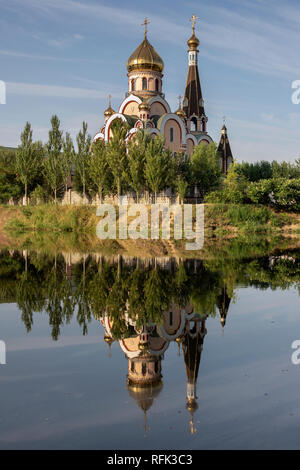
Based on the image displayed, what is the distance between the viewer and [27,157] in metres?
32.4

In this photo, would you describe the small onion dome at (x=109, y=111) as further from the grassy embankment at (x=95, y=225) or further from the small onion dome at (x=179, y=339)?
the small onion dome at (x=179, y=339)

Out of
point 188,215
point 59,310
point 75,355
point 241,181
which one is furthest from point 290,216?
point 75,355

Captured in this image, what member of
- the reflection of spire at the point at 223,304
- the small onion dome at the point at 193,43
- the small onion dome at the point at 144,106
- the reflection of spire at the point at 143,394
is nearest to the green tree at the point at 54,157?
the small onion dome at the point at 144,106

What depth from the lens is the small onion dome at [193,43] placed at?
117 feet

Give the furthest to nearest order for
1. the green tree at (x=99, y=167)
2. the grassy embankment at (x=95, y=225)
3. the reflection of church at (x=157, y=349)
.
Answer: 1. the green tree at (x=99, y=167)
2. the grassy embankment at (x=95, y=225)
3. the reflection of church at (x=157, y=349)

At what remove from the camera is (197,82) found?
37.2 meters

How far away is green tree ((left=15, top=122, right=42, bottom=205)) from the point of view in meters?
32.3

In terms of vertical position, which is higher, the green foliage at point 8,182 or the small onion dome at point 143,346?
the green foliage at point 8,182

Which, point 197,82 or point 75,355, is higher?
point 197,82

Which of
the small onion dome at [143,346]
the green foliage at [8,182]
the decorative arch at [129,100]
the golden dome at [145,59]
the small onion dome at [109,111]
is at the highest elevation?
the golden dome at [145,59]

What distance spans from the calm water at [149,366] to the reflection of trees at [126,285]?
0.04m
